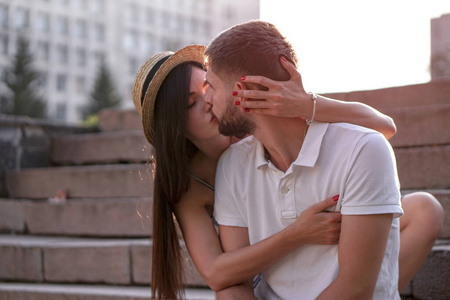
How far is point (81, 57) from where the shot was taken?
207 ft

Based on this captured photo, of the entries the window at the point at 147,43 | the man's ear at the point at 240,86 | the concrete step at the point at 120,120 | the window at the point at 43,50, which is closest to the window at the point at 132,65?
the window at the point at 147,43

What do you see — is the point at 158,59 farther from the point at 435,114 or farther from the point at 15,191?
the point at 15,191

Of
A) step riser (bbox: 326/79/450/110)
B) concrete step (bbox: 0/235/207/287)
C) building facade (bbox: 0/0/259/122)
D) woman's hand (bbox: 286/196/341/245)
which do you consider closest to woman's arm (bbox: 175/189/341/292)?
woman's hand (bbox: 286/196/341/245)

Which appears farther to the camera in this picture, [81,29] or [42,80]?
[81,29]

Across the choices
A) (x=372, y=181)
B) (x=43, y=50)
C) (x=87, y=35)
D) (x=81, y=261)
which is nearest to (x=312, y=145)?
(x=372, y=181)

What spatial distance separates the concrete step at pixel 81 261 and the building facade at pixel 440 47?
329 centimetres

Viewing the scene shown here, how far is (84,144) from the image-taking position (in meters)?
5.99

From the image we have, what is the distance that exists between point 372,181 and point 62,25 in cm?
6352

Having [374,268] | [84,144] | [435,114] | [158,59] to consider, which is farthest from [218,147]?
[84,144]

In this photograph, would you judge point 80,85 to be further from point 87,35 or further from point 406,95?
point 406,95

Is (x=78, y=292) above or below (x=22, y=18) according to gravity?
below

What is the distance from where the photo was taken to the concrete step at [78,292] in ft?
11.4

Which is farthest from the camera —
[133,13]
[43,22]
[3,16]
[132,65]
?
[133,13]

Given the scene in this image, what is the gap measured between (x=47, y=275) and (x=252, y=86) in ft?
9.06
